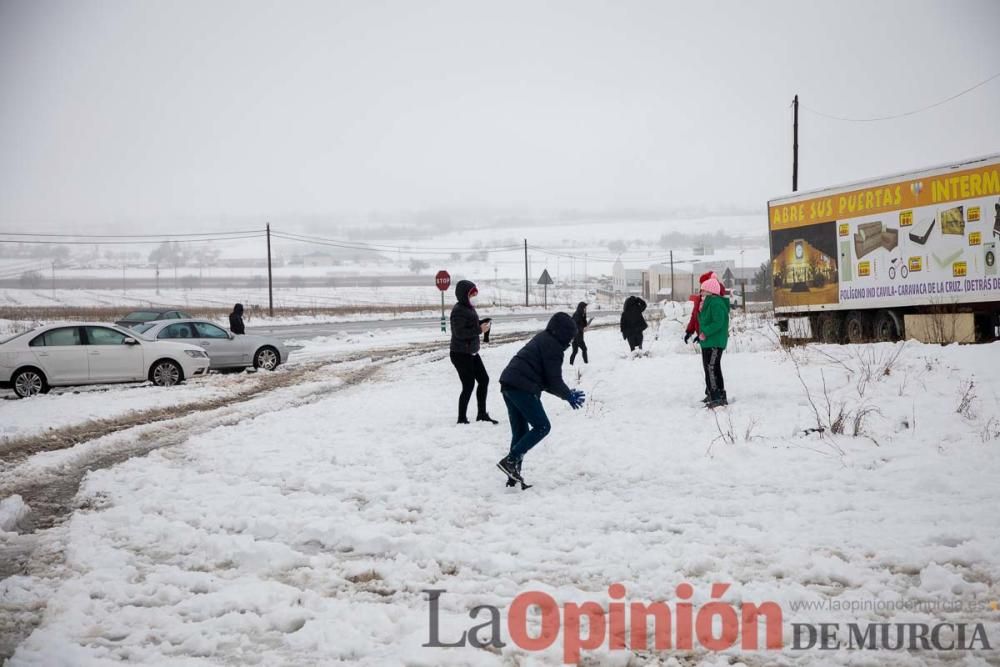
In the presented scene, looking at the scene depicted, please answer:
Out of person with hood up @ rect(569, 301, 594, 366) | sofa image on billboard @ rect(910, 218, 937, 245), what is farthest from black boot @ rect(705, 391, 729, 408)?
sofa image on billboard @ rect(910, 218, 937, 245)

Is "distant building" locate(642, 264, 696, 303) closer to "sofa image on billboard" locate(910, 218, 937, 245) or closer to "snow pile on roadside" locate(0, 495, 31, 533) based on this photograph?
"sofa image on billboard" locate(910, 218, 937, 245)

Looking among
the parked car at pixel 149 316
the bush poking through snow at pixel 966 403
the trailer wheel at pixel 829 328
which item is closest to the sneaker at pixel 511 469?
the bush poking through snow at pixel 966 403

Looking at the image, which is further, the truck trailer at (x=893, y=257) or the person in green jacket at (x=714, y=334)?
the truck trailer at (x=893, y=257)

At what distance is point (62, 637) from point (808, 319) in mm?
17602

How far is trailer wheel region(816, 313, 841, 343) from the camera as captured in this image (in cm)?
1705

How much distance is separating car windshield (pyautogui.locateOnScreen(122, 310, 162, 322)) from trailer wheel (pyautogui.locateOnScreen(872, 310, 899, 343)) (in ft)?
74.5

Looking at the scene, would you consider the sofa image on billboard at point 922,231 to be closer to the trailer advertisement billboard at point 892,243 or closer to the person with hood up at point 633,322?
the trailer advertisement billboard at point 892,243

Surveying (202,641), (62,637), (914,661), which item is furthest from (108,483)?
(914,661)

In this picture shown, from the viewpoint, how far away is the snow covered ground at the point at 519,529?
12.6ft

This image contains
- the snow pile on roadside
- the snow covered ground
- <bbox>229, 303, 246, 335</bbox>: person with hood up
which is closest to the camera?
the snow covered ground

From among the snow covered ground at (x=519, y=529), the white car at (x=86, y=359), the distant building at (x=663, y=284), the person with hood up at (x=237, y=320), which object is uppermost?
the distant building at (x=663, y=284)

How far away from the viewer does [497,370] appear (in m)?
16.6

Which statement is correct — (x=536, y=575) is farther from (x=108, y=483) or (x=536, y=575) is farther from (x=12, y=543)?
(x=108, y=483)

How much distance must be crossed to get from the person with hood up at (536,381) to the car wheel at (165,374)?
11183mm
